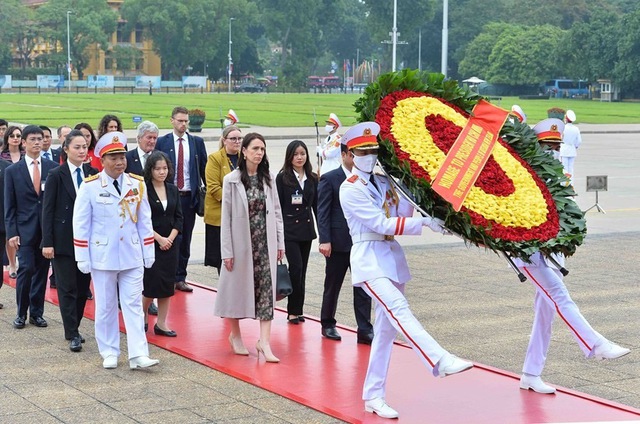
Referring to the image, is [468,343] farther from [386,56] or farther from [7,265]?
[386,56]

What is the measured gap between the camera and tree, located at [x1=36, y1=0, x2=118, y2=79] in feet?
351

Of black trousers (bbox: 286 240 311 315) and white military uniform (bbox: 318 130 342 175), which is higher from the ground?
white military uniform (bbox: 318 130 342 175)

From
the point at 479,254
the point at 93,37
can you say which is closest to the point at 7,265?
the point at 479,254

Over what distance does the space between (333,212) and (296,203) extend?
0.75 meters

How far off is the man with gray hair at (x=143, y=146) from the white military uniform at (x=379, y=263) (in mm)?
4156

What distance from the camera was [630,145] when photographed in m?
38.2

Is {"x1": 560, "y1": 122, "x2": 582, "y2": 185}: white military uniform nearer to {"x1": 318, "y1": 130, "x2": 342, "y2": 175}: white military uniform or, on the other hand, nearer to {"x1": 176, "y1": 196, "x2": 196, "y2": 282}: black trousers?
{"x1": 318, "y1": 130, "x2": 342, "y2": 175}: white military uniform

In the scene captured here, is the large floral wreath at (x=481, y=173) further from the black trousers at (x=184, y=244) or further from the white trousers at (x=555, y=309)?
the black trousers at (x=184, y=244)

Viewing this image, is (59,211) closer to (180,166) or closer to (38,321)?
(38,321)

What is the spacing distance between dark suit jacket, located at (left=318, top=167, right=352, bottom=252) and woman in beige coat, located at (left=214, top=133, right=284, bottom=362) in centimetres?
56

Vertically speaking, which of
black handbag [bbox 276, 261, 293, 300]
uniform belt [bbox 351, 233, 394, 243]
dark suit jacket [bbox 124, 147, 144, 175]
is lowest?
black handbag [bbox 276, 261, 293, 300]

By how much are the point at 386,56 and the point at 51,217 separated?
368 feet

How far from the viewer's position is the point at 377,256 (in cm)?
722

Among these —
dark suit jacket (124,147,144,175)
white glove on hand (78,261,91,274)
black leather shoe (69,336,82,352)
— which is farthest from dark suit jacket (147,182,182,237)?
dark suit jacket (124,147,144,175)
